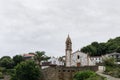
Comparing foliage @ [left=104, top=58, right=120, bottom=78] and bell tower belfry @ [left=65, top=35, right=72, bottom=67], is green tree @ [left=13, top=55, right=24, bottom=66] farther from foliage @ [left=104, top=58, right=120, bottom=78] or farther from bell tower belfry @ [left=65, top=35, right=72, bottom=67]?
foliage @ [left=104, top=58, right=120, bottom=78]

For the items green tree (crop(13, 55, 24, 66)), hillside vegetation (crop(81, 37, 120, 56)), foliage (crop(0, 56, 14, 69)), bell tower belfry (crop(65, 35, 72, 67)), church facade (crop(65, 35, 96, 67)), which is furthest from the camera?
green tree (crop(13, 55, 24, 66))

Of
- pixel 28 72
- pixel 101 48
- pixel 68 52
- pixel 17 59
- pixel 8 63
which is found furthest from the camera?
pixel 101 48

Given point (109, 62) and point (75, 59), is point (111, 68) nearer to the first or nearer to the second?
point (109, 62)

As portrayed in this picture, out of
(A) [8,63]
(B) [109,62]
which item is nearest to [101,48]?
(A) [8,63]

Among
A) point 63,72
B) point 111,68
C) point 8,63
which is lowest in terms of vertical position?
point 63,72

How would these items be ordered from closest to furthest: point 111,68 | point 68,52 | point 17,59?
1. point 111,68
2. point 68,52
3. point 17,59

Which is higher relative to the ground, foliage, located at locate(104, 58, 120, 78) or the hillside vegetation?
the hillside vegetation

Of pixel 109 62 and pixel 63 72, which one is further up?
pixel 109 62

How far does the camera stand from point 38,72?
183 ft

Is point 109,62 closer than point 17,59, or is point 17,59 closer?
point 109,62

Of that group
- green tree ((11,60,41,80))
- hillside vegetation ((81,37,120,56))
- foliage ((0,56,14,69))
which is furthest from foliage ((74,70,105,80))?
foliage ((0,56,14,69))

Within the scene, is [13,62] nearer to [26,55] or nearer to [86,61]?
[26,55]

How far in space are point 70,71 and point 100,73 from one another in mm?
5450

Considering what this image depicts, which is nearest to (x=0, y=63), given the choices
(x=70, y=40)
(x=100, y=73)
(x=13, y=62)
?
(x=13, y=62)
